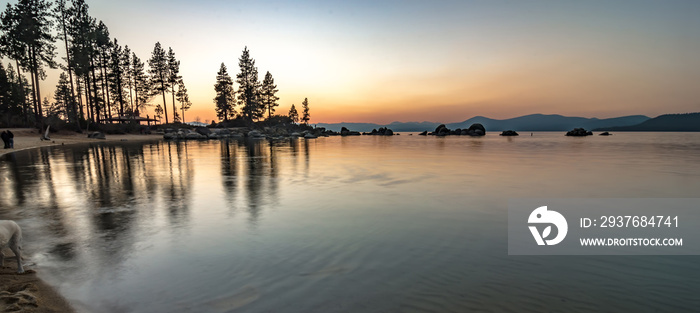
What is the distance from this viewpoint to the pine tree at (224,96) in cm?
10138

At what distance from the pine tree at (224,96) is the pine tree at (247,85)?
4.31m

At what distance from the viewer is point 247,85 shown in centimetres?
10212

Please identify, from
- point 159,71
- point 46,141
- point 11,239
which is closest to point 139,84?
point 159,71

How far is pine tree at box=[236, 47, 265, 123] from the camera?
10150cm

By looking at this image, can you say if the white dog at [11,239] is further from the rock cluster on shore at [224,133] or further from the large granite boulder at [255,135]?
the large granite boulder at [255,135]

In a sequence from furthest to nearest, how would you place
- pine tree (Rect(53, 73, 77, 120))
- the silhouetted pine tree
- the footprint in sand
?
pine tree (Rect(53, 73, 77, 120)) → the silhouetted pine tree → the footprint in sand

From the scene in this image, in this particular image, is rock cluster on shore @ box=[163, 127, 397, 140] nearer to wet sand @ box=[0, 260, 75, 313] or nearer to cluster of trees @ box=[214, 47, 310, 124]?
cluster of trees @ box=[214, 47, 310, 124]

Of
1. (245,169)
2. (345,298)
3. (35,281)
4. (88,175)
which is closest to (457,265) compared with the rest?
(345,298)

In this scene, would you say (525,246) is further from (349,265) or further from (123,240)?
(123,240)

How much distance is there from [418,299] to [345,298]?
1132 mm

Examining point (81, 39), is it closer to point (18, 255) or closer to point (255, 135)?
point (255, 135)

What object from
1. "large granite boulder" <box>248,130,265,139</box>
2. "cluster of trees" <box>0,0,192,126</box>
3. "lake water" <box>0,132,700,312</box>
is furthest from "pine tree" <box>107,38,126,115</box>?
"lake water" <box>0,132,700,312</box>

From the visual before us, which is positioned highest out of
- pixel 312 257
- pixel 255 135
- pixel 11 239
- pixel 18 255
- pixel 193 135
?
pixel 193 135

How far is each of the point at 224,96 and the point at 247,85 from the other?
876 cm
